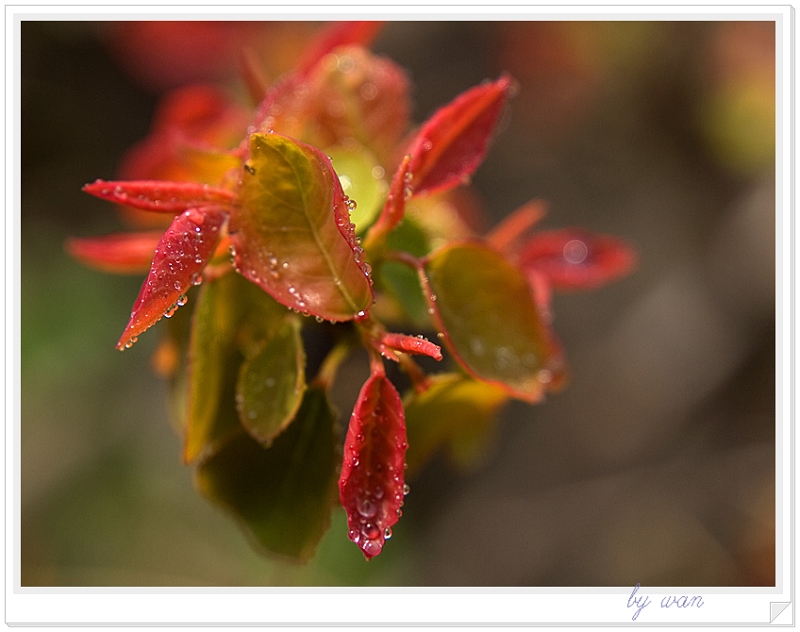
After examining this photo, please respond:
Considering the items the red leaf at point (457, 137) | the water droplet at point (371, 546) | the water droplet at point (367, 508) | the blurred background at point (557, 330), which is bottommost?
the blurred background at point (557, 330)

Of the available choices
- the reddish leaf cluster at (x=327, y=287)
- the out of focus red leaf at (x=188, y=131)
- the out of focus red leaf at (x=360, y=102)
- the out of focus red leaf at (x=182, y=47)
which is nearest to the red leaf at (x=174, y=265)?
the reddish leaf cluster at (x=327, y=287)

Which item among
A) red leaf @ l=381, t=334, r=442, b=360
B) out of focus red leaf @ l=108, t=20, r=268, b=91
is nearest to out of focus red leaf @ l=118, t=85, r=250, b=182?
red leaf @ l=381, t=334, r=442, b=360

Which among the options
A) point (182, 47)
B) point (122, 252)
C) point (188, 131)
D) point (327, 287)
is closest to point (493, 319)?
point (327, 287)

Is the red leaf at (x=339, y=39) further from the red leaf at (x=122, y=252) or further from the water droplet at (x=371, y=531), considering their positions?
the water droplet at (x=371, y=531)

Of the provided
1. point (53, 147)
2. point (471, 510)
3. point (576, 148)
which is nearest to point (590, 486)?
point (471, 510)

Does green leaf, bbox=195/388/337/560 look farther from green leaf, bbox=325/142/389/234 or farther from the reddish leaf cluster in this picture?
green leaf, bbox=325/142/389/234

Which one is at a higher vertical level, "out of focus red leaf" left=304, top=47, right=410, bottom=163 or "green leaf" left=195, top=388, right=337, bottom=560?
"out of focus red leaf" left=304, top=47, right=410, bottom=163

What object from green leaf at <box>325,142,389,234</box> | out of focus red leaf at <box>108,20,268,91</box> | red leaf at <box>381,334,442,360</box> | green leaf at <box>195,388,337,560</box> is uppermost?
green leaf at <box>325,142,389,234</box>

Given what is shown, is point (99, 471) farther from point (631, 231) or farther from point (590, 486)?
point (631, 231)
